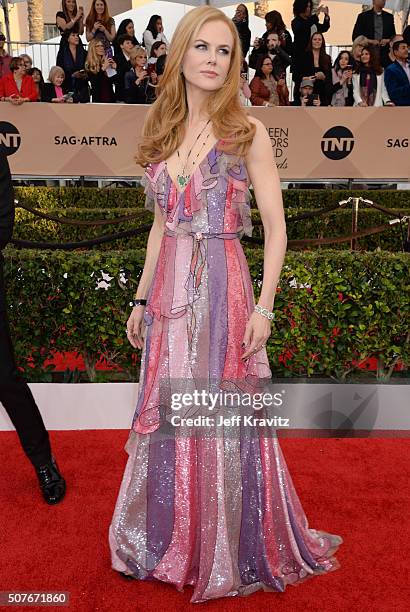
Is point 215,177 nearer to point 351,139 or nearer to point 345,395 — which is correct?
point 345,395

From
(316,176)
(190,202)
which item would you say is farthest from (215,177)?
(316,176)

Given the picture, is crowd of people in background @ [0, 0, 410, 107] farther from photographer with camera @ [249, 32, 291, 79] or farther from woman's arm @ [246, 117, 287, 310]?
woman's arm @ [246, 117, 287, 310]

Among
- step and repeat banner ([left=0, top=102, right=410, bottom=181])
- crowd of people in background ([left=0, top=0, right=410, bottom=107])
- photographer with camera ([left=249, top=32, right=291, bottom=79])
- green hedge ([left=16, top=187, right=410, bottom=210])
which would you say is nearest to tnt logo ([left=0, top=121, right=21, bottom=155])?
step and repeat banner ([left=0, top=102, right=410, bottom=181])

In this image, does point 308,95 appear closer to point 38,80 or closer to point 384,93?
point 384,93

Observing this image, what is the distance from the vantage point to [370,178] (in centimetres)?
1001

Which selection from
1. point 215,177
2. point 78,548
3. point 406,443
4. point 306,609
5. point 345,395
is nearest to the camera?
point 215,177

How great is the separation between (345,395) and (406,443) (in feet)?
1.75

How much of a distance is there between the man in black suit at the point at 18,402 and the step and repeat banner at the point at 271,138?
694 centimetres

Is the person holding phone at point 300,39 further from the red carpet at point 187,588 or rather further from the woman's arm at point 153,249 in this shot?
the woman's arm at point 153,249

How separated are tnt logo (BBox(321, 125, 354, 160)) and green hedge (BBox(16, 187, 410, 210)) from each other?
83 cm

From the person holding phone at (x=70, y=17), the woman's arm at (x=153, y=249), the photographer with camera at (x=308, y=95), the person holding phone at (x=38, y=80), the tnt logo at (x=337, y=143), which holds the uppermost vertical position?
the person holding phone at (x=70, y=17)

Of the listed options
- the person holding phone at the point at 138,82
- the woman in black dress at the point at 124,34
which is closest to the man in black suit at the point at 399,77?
the person holding phone at the point at 138,82

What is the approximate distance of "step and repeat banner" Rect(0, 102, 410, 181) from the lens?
9.60m

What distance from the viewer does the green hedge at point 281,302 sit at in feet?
13.9
